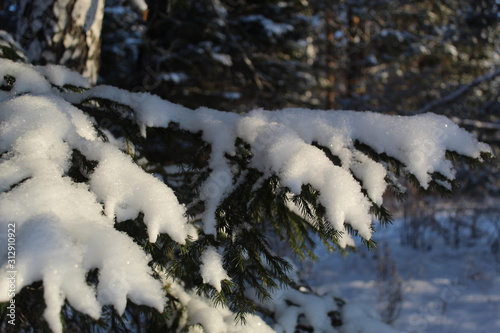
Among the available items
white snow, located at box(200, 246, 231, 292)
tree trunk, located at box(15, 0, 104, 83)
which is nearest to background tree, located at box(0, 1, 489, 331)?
white snow, located at box(200, 246, 231, 292)

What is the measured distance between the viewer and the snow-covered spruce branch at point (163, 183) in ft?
2.77

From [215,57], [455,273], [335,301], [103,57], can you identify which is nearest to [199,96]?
[215,57]

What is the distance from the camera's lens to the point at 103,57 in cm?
802

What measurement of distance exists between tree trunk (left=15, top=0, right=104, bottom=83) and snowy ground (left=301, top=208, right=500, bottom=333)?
3.50m

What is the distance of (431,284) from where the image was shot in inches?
200

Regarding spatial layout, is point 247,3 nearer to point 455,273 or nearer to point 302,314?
point 455,273

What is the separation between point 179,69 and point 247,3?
84.3 inches

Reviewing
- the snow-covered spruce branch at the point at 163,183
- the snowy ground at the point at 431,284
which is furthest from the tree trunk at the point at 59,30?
Result: the snowy ground at the point at 431,284

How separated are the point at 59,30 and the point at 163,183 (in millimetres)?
1604

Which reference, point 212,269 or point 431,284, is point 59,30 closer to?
point 212,269

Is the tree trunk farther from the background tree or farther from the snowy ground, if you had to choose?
the snowy ground

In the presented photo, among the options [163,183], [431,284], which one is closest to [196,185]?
[163,183]

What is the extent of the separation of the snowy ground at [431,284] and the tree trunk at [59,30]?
350 centimetres

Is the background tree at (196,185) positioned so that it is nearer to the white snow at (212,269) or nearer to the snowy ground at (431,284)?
the white snow at (212,269)
